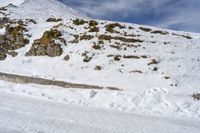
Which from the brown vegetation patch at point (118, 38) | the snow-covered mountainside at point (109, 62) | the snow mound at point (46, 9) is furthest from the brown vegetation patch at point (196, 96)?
the snow mound at point (46, 9)

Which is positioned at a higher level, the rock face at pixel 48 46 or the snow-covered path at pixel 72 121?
the rock face at pixel 48 46

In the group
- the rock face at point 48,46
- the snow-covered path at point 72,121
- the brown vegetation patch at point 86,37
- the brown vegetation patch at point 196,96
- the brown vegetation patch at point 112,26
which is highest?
the brown vegetation patch at point 112,26

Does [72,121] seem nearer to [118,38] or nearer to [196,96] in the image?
[196,96]

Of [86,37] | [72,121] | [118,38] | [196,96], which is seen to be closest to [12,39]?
[86,37]

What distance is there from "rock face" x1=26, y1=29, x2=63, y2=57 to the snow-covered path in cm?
1165

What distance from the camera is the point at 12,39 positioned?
2756 centimetres

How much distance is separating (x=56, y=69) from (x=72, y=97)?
22.5ft

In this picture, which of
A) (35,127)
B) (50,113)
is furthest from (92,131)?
(50,113)

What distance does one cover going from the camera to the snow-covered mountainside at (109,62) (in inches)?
596

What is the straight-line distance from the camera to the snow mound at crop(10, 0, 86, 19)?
1925 inches

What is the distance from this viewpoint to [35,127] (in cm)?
905

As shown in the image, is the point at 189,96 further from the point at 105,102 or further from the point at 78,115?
the point at 78,115

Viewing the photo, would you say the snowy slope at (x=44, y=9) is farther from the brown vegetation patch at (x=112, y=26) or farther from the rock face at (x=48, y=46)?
the rock face at (x=48, y=46)

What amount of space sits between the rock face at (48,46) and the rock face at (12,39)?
165cm
